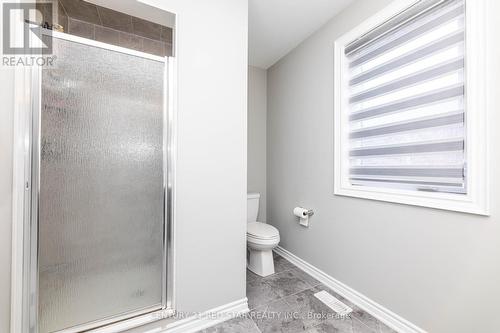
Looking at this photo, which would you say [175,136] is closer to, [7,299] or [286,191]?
[7,299]

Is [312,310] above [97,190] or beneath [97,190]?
beneath

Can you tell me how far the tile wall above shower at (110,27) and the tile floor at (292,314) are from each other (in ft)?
7.48

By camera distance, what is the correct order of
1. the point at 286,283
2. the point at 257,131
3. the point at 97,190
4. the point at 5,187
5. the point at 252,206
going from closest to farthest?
the point at 5,187 < the point at 97,190 < the point at 286,283 < the point at 252,206 < the point at 257,131

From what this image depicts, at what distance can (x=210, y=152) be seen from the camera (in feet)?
4.62

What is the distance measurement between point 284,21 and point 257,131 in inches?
49.7

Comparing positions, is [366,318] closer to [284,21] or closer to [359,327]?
[359,327]

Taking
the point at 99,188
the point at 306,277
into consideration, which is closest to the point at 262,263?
the point at 306,277

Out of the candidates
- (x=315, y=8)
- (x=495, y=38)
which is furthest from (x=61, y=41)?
(x=495, y=38)

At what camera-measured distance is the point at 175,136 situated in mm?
1293

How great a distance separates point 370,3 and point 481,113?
1.12 meters

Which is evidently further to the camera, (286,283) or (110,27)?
(286,283)

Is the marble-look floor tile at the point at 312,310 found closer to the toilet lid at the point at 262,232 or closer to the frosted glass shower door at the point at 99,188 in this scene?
the toilet lid at the point at 262,232

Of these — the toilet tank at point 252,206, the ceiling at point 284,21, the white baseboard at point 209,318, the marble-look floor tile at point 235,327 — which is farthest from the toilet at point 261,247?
the ceiling at point 284,21

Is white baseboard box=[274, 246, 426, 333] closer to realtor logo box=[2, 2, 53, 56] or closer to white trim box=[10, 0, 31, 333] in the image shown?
white trim box=[10, 0, 31, 333]
